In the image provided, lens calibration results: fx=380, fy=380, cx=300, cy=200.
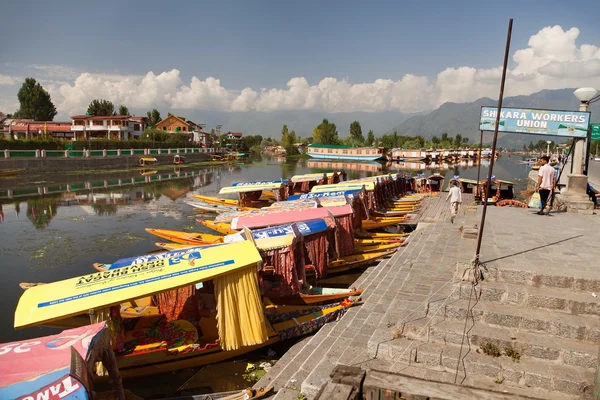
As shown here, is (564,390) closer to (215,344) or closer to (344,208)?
(215,344)

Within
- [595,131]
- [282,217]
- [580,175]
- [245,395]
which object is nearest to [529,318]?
[245,395]

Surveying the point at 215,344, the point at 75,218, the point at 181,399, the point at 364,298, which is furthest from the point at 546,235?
the point at 75,218

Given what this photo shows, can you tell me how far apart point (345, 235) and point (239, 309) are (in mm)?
5671

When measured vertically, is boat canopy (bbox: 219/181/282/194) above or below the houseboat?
below

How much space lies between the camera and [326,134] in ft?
399

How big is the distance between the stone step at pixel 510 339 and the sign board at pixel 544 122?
25.6 feet

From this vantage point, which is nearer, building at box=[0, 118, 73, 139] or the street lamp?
the street lamp

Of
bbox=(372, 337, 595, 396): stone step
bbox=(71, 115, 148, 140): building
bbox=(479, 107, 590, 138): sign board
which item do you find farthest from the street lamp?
bbox=(71, 115, 148, 140): building

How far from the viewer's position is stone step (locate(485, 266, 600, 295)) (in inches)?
230

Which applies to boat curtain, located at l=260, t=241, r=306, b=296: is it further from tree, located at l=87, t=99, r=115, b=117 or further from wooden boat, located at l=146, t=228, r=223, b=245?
tree, located at l=87, t=99, r=115, b=117

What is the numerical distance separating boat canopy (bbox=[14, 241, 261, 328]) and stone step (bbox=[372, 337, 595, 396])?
2.81m

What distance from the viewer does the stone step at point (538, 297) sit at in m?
5.47

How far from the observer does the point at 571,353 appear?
4801 mm

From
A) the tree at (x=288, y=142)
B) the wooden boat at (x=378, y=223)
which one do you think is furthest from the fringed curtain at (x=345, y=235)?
the tree at (x=288, y=142)
